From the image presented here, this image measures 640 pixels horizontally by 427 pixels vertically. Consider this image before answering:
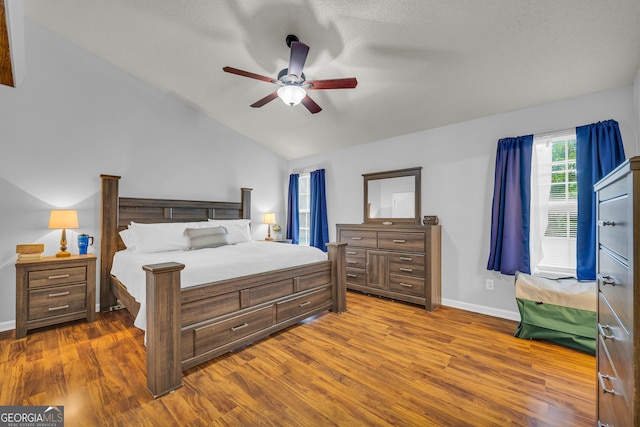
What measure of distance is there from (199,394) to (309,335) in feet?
3.75

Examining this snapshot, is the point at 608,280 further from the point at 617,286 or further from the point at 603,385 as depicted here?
the point at 603,385

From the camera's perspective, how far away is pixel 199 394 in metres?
1.86

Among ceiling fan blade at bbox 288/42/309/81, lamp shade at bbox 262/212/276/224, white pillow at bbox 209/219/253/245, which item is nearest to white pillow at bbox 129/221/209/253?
white pillow at bbox 209/219/253/245

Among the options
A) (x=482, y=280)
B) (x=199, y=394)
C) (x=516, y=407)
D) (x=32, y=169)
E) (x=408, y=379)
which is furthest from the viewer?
(x=482, y=280)

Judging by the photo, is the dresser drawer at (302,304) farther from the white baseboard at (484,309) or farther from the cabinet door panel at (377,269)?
the white baseboard at (484,309)

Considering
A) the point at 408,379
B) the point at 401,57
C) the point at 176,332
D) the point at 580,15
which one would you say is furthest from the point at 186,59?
the point at 408,379

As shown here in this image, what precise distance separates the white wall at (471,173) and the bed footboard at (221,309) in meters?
1.50

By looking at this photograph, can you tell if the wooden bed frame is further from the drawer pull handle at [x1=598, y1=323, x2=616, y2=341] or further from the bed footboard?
the drawer pull handle at [x1=598, y1=323, x2=616, y2=341]

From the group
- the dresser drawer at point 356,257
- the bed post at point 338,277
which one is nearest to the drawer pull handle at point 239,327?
the bed post at point 338,277

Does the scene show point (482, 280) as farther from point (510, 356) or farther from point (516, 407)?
point (516, 407)

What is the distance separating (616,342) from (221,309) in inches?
92.0

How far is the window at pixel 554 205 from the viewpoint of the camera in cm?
284

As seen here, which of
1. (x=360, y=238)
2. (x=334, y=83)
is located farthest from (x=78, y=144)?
(x=360, y=238)

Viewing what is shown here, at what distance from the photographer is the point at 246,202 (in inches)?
194
